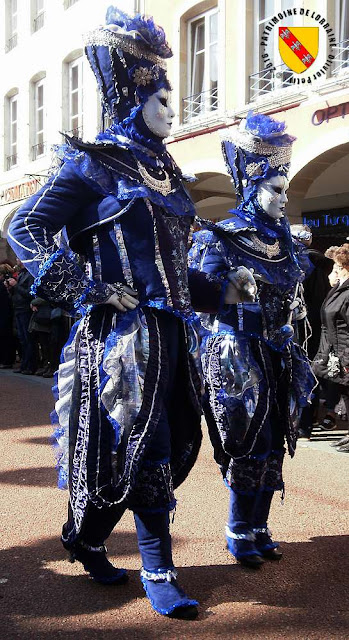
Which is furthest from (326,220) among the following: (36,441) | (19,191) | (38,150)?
(19,191)

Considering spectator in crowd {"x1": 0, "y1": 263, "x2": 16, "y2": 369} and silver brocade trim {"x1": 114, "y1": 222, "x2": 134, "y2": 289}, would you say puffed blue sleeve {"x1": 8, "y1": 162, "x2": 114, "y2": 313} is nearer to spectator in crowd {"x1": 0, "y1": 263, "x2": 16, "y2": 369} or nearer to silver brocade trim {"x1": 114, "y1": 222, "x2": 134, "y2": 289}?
silver brocade trim {"x1": 114, "y1": 222, "x2": 134, "y2": 289}

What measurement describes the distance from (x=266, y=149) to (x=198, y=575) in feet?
6.54

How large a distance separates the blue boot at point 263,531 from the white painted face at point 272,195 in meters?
1.33

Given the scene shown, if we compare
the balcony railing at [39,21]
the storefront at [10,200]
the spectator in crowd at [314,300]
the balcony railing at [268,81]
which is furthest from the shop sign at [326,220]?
the balcony railing at [39,21]

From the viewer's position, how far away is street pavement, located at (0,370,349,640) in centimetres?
281

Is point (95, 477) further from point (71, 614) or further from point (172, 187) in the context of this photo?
point (172, 187)

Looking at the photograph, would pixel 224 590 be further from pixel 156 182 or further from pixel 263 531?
pixel 156 182

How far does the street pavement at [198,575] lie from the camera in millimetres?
2807

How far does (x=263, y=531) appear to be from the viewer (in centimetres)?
360

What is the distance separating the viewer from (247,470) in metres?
3.51

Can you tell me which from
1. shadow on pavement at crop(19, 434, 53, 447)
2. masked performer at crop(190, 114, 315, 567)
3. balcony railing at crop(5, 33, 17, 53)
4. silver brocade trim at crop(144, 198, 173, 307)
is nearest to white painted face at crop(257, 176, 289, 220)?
masked performer at crop(190, 114, 315, 567)

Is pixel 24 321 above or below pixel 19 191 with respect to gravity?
below

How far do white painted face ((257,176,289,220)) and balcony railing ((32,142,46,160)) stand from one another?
16224mm

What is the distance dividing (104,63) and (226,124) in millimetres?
9856
